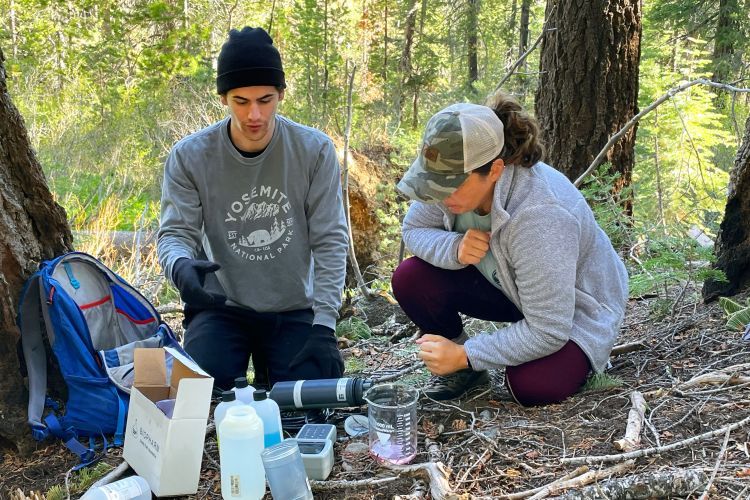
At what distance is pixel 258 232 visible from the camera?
9.75ft

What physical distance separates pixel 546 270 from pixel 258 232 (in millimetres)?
1416

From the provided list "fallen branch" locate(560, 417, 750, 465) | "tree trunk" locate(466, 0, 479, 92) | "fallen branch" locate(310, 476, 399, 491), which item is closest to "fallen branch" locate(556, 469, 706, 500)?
"fallen branch" locate(560, 417, 750, 465)

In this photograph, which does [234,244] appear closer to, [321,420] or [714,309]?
[321,420]

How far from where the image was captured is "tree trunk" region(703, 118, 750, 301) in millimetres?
3031

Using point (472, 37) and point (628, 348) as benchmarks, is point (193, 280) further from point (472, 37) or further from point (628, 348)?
point (472, 37)

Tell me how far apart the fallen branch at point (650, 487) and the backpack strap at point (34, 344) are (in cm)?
201

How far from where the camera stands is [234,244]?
2.96 meters

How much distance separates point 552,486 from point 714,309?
5.97 ft

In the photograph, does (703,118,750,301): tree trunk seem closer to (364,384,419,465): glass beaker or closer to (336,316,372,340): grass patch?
(364,384,419,465): glass beaker

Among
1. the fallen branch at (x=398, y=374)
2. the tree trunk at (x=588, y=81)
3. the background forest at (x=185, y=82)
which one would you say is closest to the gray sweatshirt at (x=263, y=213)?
the fallen branch at (x=398, y=374)

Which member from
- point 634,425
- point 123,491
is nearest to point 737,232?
point 634,425

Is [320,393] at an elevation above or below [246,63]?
below

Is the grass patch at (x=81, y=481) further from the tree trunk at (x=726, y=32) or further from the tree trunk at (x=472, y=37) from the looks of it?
the tree trunk at (x=472, y=37)

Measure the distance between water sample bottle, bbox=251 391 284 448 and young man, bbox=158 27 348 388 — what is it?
2.17 feet
